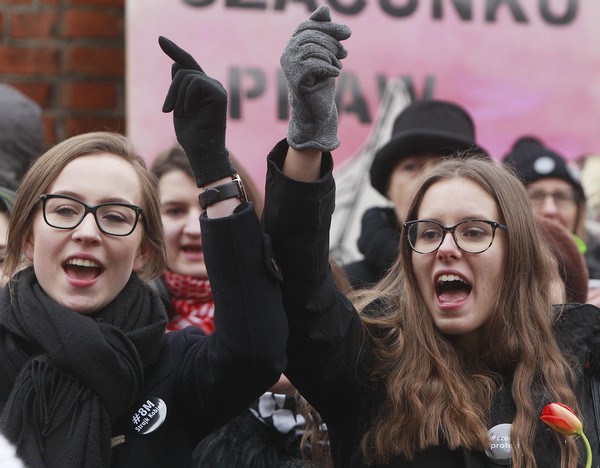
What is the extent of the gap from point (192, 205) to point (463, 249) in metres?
1.05

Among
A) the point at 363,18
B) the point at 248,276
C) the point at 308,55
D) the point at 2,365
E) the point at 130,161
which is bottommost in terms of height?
the point at 2,365

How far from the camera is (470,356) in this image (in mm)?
2516

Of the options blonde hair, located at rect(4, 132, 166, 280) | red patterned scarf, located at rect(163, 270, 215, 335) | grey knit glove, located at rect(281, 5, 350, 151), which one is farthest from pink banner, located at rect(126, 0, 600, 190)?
grey knit glove, located at rect(281, 5, 350, 151)

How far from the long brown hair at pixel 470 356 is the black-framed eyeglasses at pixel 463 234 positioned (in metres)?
0.05

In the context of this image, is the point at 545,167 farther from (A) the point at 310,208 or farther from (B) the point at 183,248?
(A) the point at 310,208

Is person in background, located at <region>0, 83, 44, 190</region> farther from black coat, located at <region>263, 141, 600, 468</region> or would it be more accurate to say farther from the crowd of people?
black coat, located at <region>263, 141, 600, 468</region>

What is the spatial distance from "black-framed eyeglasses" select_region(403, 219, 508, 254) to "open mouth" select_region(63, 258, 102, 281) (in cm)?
74

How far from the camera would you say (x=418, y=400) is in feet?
7.64

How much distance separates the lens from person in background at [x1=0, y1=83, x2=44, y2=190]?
11.4 ft

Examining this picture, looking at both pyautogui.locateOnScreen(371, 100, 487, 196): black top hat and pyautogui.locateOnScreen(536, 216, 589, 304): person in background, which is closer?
pyautogui.locateOnScreen(536, 216, 589, 304): person in background

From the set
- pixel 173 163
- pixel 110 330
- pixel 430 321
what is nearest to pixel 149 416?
pixel 110 330

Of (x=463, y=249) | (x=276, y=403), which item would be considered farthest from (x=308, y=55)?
(x=276, y=403)

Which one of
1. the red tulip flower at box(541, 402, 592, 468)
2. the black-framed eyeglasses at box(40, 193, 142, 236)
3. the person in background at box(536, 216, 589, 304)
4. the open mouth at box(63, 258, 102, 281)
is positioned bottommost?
the red tulip flower at box(541, 402, 592, 468)

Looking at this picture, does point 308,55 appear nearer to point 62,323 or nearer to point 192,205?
point 62,323
